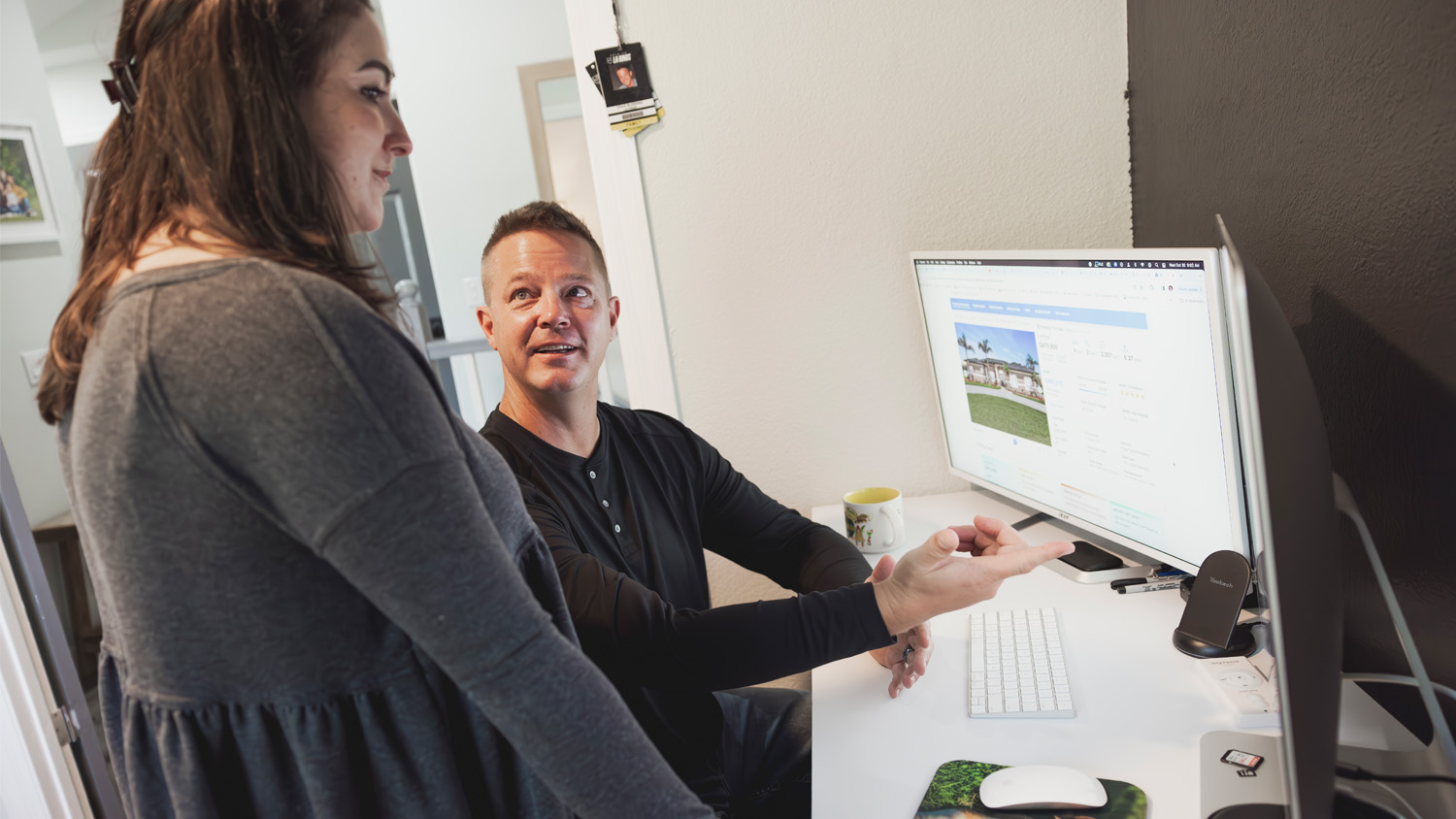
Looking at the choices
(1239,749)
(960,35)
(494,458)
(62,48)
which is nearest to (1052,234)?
(960,35)

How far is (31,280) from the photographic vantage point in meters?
2.05

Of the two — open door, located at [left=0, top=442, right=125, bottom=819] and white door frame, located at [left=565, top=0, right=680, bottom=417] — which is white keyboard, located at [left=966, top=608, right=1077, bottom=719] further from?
open door, located at [left=0, top=442, right=125, bottom=819]

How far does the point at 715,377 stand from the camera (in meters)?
1.63

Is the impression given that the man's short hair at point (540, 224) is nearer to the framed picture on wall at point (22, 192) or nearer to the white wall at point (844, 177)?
the white wall at point (844, 177)

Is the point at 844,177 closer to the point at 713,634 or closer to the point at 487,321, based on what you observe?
the point at 487,321

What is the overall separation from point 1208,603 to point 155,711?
102cm

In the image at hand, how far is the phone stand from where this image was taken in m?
0.99

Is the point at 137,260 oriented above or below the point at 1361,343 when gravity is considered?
above

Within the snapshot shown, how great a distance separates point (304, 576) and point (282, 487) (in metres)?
0.07

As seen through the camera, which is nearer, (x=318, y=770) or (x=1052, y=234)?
(x=318, y=770)

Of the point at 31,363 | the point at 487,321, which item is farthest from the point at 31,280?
Answer: the point at 487,321

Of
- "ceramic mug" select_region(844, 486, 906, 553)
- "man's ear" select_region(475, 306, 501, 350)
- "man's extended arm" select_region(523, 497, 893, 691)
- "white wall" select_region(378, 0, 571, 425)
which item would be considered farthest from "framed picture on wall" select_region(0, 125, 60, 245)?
"ceramic mug" select_region(844, 486, 906, 553)

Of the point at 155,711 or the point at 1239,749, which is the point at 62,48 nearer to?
the point at 155,711

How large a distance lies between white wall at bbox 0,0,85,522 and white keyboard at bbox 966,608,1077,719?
183 centimetres
